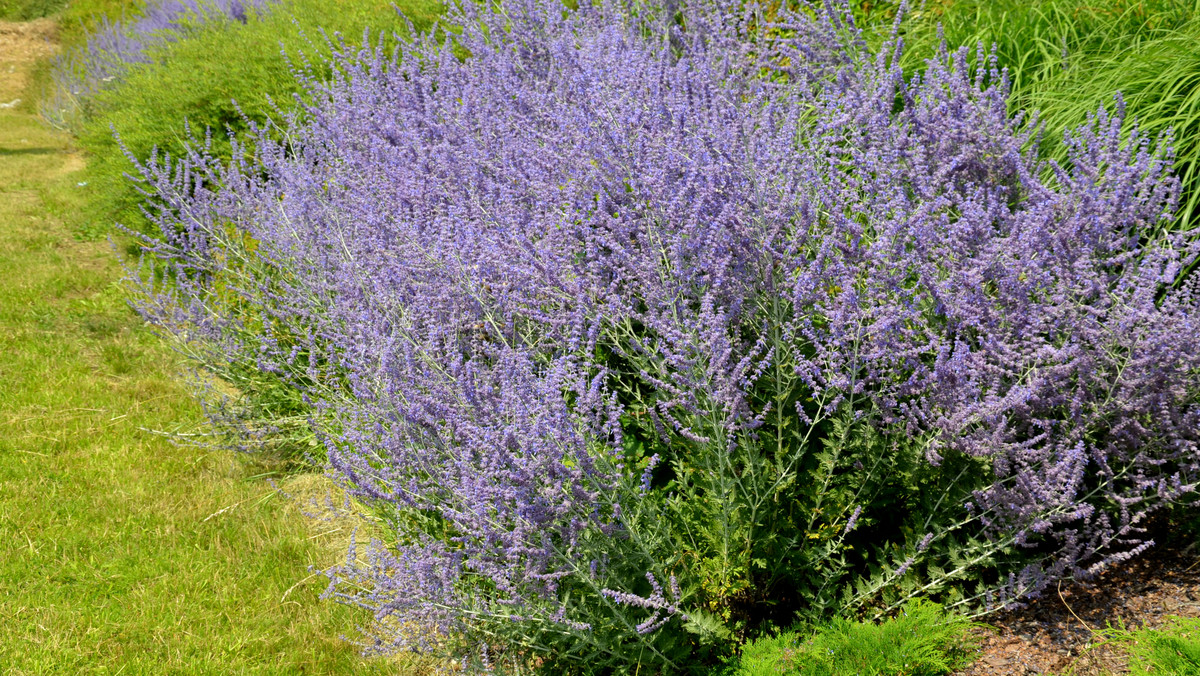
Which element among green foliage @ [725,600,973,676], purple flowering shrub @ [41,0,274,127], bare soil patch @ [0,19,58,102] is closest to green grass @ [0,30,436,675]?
green foliage @ [725,600,973,676]

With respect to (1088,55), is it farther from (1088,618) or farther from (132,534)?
(132,534)

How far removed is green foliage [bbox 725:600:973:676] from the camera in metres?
2.30

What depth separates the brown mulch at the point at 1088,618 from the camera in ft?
8.23

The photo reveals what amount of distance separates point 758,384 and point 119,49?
462 inches

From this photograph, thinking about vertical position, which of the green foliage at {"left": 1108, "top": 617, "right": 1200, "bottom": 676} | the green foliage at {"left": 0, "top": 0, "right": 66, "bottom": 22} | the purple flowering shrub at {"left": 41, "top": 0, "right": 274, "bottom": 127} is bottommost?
the green foliage at {"left": 1108, "top": 617, "right": 1200, "bottom": 676}

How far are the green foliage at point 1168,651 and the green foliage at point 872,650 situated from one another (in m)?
0.41

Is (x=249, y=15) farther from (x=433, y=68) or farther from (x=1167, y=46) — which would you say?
(x=1167, y=46)

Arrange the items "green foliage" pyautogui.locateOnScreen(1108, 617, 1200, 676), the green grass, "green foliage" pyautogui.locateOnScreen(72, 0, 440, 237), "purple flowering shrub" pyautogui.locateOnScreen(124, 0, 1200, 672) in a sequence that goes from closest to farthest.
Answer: "green foliage" pyautogui.locateOnScreen(1108, 617, 1200, 676), "purple flowering shrub" pyautogui.locateOnScreen(124, 0, 1200, 672), the green grass, "green foliage" pyautogui.locateOnScreen(72, 0, 440, 237)

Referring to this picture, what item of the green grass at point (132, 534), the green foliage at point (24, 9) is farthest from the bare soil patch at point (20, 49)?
the green grass at point (132, 534)

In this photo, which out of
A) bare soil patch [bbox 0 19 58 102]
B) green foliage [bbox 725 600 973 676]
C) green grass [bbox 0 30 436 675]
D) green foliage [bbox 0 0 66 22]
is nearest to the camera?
green foliage [bbox 725 600 973 676]

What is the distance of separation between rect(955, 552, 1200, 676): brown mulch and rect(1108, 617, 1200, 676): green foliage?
15 cm

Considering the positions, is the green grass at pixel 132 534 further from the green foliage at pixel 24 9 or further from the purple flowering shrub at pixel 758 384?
the green foliage at pixel 24 9

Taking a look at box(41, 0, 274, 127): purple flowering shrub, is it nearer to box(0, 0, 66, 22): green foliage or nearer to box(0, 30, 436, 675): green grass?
box(0, 30, 436, 675): green grass

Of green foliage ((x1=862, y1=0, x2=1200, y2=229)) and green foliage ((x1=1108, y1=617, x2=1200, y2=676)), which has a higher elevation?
green foliage ((x1=862, y1=0, x2=1200, y2=229))
